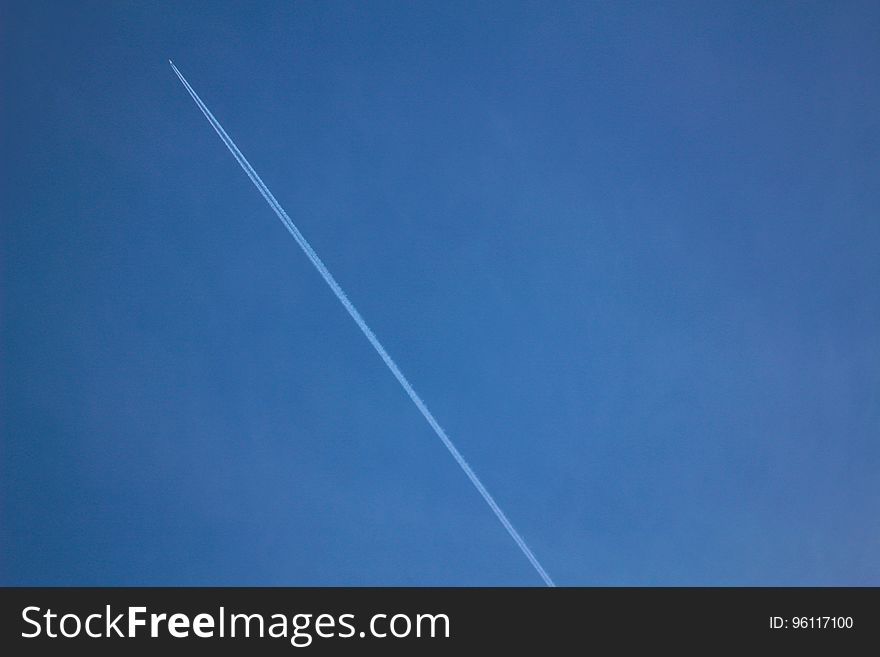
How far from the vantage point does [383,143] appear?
2436mm

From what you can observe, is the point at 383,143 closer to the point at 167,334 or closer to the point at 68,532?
the point at 167,334

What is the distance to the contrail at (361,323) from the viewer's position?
7.61 ft

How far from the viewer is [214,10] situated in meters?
2.43

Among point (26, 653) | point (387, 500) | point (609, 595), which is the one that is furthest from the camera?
point (387, 500)

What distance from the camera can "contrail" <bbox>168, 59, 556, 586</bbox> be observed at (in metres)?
2.32

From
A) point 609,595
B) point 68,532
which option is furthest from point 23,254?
point 609,595

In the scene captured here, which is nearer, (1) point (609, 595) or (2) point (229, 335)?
(1) point (609, 595)

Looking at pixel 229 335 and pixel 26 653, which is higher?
pixel 229 335

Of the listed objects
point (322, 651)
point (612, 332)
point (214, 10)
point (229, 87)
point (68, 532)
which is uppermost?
point (214, 10)

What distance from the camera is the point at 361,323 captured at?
2.38m

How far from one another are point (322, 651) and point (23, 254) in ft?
4.69

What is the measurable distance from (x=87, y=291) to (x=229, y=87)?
0.73 meters

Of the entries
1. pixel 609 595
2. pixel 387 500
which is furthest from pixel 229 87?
pixel 609 595

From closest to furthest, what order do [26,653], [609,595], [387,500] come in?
[26,653] < [609,595] < [387,500]
